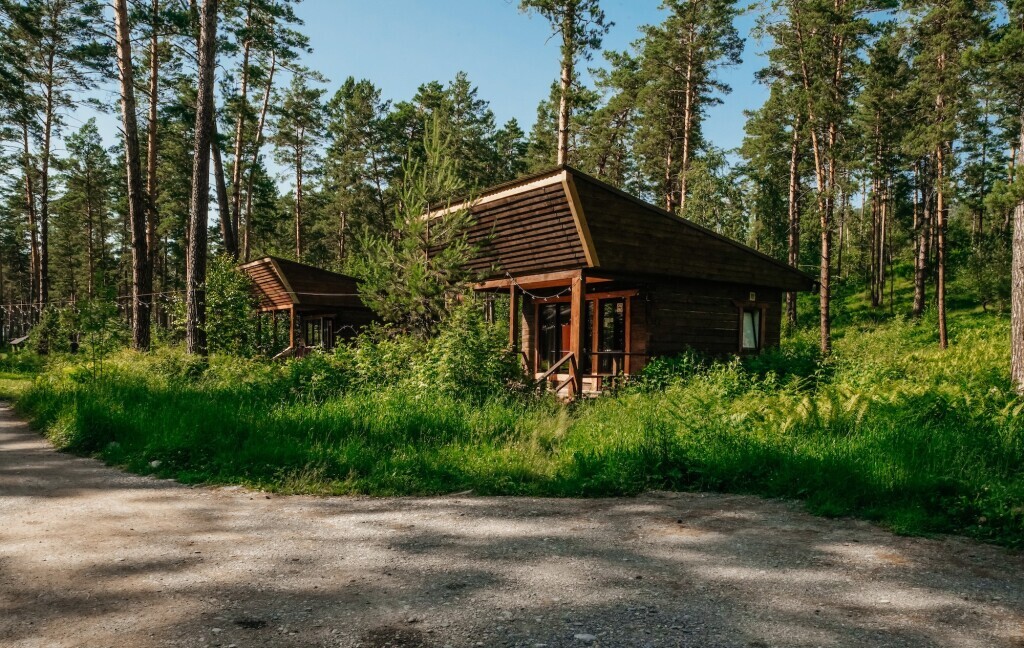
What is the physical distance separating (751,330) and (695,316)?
95.2 inches

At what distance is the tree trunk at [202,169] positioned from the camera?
43.5 feet

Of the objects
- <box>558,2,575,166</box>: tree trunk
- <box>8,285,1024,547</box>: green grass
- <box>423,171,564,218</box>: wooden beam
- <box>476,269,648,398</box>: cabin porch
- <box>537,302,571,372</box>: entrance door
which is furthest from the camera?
<box>558,2,575,166</box>: tree trunk

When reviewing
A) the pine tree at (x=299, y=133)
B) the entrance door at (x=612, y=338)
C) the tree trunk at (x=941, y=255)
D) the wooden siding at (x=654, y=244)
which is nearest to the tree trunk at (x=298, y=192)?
the pine tree at (x=299, y=133)

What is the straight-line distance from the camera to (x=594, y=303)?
52.9 ft

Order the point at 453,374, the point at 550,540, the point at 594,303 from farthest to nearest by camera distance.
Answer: the point at 594,303 → the point at 453,374 → the point at 550,540

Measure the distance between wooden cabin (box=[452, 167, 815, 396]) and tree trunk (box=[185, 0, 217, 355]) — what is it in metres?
5.78

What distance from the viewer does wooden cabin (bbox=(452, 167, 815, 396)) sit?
12203 millimetres

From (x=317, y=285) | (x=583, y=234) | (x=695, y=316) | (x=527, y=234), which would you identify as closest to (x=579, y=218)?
(x=583, y=234)

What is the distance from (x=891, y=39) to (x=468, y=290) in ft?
100

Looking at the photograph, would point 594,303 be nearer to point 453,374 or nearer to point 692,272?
point 692,272

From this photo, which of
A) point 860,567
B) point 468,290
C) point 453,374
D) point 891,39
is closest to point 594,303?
point 468,290

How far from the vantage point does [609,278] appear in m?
13.2

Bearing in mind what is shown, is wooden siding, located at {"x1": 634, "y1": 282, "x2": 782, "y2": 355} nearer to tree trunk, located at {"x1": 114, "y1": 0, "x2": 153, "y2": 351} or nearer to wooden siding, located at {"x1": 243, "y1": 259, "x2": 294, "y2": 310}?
tree trunk, located at {"x1": 114, "y1": 0, "x2": 153, "y2": 351}

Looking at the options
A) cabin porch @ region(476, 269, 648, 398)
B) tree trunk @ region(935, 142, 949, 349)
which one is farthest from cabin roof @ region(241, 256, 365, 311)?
tree trunk @ region(935, 142, 949, 349)
